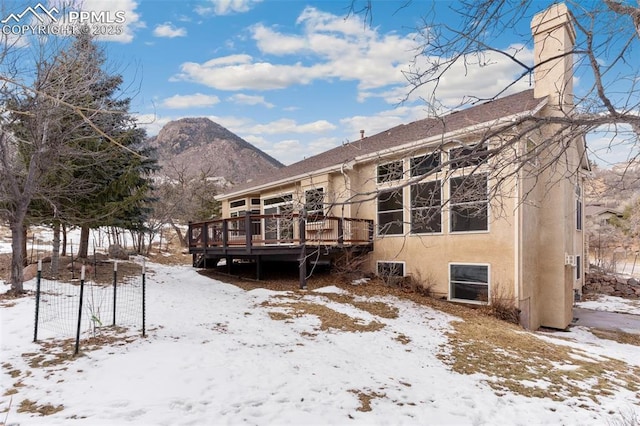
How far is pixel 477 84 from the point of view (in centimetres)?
432

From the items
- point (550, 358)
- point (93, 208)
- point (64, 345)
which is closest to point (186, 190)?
point (93, 208)

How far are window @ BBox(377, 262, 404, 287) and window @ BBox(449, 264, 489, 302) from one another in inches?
64.1

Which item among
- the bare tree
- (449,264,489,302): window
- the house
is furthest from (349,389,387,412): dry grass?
(449,264,489,302): window

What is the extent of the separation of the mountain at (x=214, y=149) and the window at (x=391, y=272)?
49.3m

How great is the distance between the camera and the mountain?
64.2 meters

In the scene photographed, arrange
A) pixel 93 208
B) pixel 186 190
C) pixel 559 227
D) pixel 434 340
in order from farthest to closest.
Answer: pixel 186 190 → pixel 93 208 → pixel 559 227 → pixel 434 340

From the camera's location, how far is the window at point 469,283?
9648 millimetres

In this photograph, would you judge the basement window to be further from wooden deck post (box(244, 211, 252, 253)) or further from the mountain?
the mountain

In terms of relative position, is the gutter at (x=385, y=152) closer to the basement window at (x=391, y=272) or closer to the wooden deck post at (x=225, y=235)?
the wooden deck post at (x=225, y=235)

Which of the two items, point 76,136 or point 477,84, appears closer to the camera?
point 477,84

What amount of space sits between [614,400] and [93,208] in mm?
12757

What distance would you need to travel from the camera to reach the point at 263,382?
174 inches

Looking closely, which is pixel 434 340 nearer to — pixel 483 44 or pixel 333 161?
pixel 483 44

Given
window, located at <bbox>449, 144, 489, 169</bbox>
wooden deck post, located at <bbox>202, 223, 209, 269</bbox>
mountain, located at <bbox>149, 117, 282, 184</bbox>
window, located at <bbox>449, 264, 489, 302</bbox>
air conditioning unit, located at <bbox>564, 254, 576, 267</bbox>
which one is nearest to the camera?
window, located at <bbox>449, 144, 489, 169</bbox>
